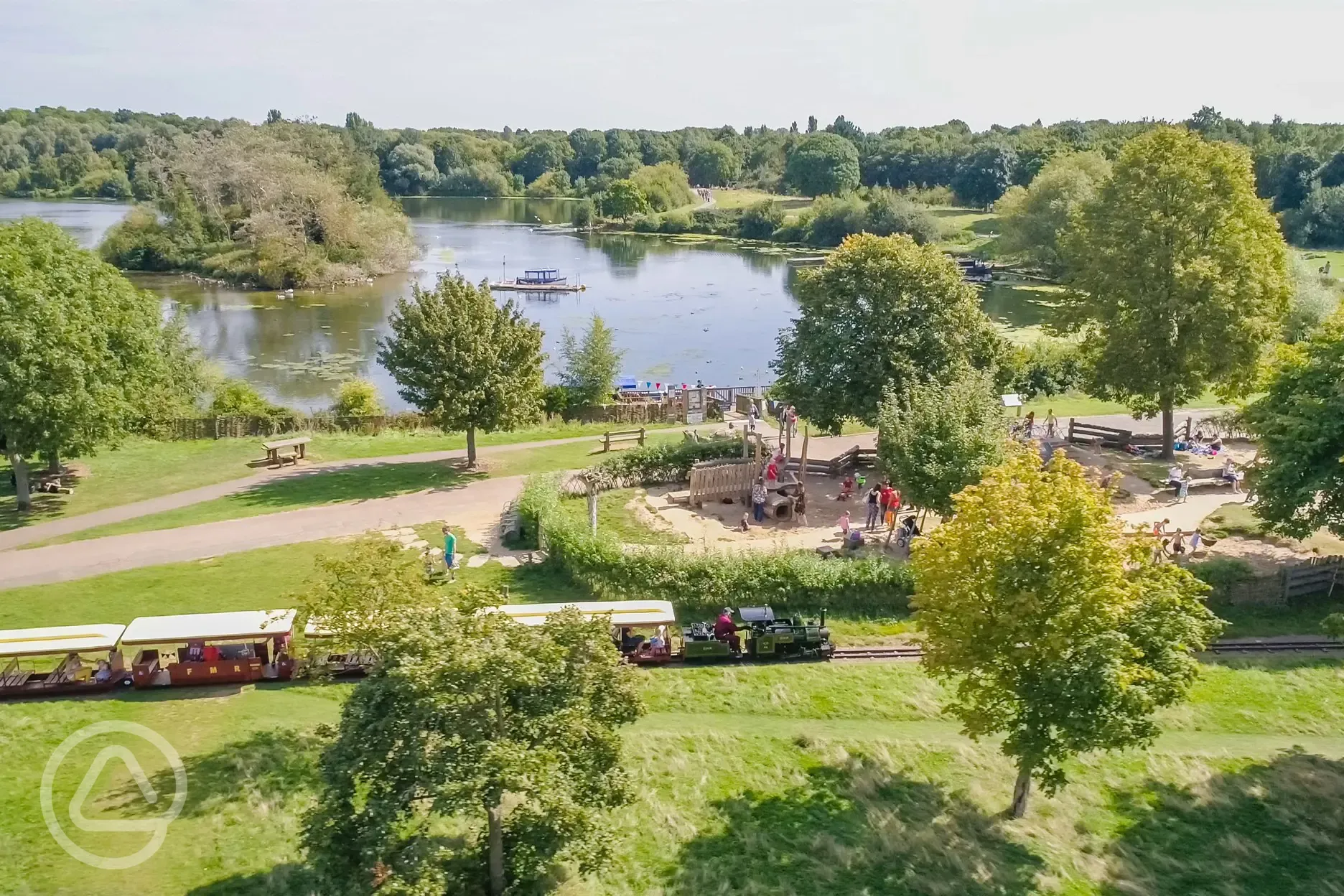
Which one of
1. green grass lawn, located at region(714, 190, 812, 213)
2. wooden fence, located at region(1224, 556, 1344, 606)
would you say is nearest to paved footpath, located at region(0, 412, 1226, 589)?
wooden fence, located at region(1224, 556, 1344, 606)

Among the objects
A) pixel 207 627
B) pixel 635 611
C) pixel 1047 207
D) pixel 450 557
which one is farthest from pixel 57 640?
pixel 1047 207

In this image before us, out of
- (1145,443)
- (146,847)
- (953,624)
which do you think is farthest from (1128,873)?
(1145,443)

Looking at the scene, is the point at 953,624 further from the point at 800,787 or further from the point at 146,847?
the point at 146,847

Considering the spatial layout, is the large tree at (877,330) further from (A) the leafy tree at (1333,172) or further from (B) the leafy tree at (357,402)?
(A) the leafy tree at (1333,172)

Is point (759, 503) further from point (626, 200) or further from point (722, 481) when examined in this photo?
point (626, 200)

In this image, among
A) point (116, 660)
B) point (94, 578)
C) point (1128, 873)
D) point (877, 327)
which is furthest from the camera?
point (877, 327)
